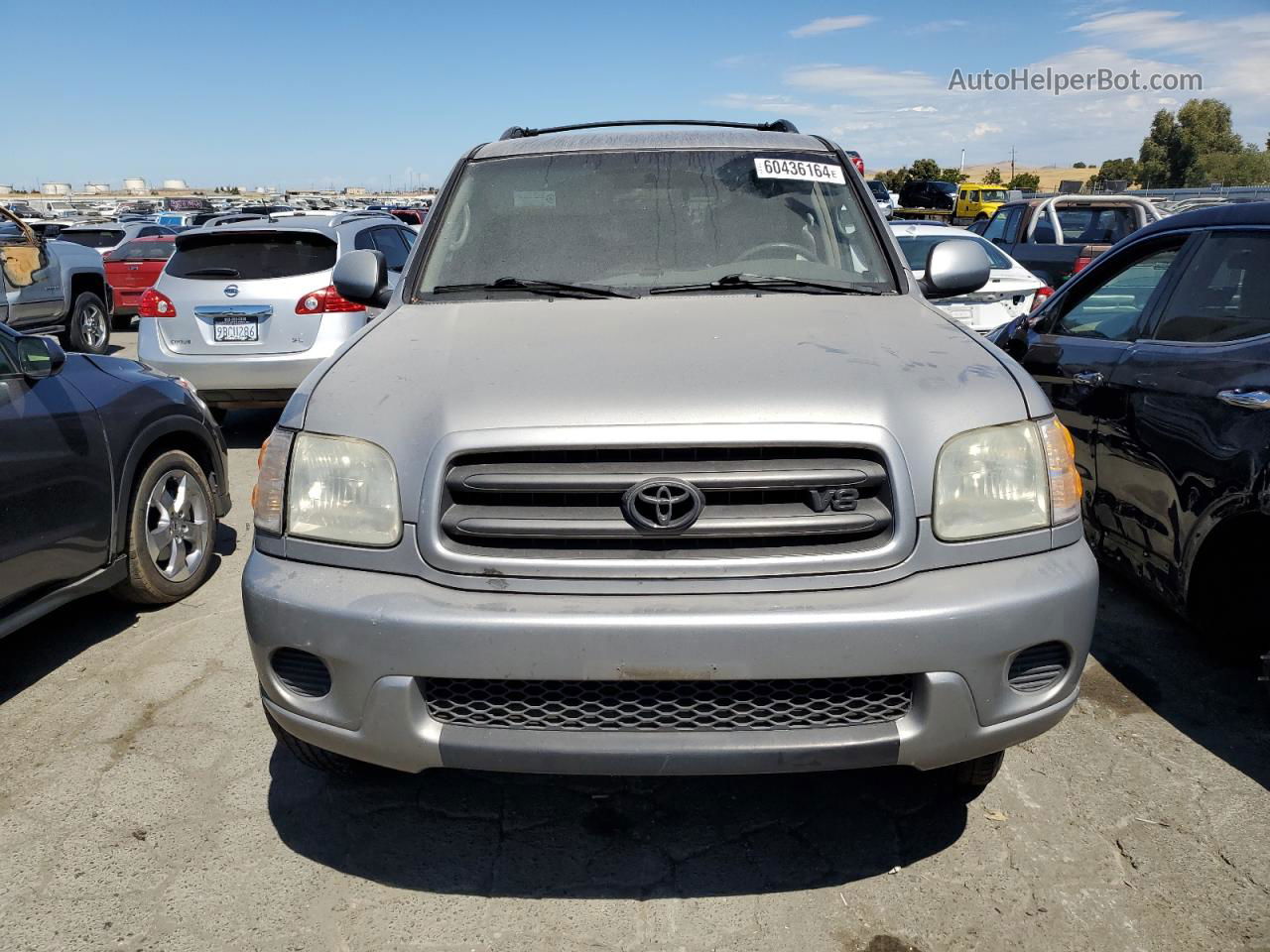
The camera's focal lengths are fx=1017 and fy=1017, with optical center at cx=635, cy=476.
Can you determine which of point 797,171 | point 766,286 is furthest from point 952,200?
point 766,286

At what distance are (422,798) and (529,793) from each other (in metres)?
0.32

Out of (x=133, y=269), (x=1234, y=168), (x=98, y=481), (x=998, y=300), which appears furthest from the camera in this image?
(x=1234, y=168)

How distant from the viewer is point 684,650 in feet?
7.29

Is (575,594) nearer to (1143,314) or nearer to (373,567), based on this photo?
(373,567)

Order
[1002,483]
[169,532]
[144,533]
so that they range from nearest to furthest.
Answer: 1. [1002,483]
2. [144,533]
3. [169,532]

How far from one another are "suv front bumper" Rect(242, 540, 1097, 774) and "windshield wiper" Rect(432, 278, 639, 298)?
1.30 meters

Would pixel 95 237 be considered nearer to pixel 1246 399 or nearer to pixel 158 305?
pixel 158 305

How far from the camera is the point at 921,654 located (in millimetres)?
2238

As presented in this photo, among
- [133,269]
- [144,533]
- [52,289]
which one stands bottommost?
[144,533]

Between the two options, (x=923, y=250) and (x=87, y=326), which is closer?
(x=923, y=250)

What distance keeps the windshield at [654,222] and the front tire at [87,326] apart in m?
10.2

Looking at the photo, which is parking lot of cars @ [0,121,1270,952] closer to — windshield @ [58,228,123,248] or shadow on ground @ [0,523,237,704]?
shadow on ground @ [0,523,237,704]

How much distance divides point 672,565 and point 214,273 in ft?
21.6

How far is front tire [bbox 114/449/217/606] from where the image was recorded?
4.28m
